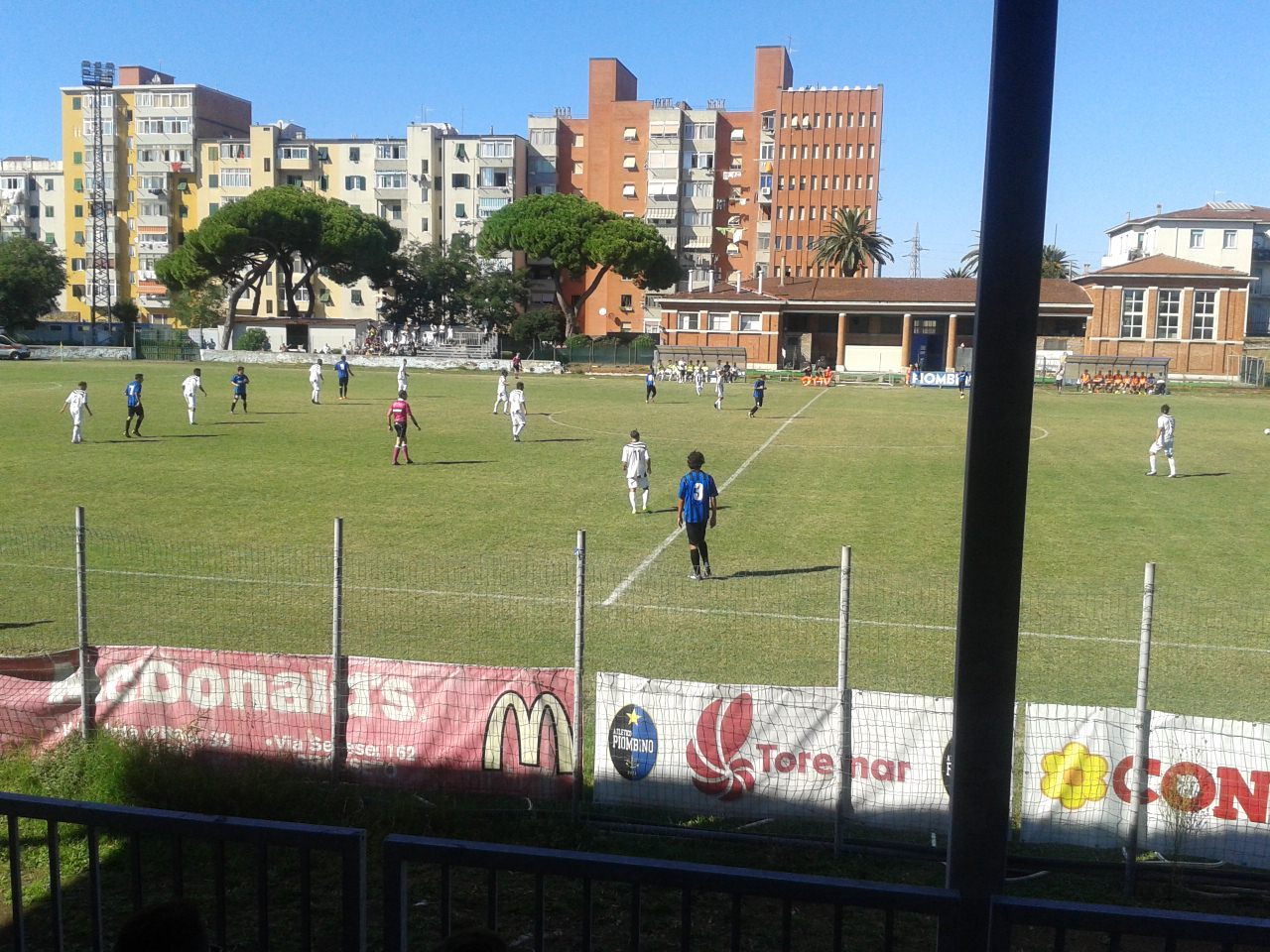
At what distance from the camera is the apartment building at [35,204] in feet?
400

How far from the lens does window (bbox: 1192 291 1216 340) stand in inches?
3150

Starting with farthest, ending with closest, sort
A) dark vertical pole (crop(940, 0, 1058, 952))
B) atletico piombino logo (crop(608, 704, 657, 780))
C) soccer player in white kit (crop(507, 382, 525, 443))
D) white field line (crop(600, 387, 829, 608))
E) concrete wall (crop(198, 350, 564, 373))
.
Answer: concrete wall (crop(198, 350, 564, 373)) → soccer player in white kit (crop(507, 382, 525, 443)) → white field line (crop(600, 387, 829, 608)) → atletico piombino logo (crop(608, 704, 657, 780)) → dark vertical pole (crop(940, 0, 1058, 952))

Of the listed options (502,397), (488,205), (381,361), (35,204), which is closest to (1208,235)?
(488,205)

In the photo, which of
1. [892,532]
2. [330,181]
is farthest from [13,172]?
[892,532]

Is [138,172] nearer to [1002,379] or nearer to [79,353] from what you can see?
[79,353]

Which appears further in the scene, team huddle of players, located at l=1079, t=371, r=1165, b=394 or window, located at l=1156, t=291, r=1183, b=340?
window, located at l=1156, t=291, r=1183, b=340

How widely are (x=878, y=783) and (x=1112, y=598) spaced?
8.42 meters

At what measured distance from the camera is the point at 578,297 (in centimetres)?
10319

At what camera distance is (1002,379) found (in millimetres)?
3676

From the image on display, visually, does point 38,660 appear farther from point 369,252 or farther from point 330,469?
point 369,252

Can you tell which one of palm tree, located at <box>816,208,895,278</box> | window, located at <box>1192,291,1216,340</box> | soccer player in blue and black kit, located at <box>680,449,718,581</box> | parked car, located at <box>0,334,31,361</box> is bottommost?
soccer player in blue and black kit, located at <box>680,449,718,581</box>

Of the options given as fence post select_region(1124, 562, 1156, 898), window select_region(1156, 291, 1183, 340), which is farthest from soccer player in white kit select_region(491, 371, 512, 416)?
window select_region(1156, 291, 1183, 340)

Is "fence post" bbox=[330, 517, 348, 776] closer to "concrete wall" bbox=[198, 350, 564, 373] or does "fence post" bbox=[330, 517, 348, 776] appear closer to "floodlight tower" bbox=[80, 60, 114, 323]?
"concrete wall" bbox=[198, 350, 564, 373]

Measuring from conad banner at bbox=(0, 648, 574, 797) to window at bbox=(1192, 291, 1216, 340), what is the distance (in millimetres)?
82843
